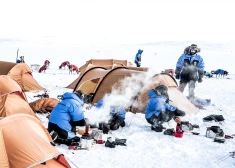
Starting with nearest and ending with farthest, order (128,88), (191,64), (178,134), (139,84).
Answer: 1. (178,134)
2. (139,84)
3. (128,88)
4. (191,64)

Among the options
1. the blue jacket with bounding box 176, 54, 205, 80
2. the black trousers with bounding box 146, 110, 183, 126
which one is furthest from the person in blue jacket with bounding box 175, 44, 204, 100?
the black trousers with bounding box 146, 110, 183, 126

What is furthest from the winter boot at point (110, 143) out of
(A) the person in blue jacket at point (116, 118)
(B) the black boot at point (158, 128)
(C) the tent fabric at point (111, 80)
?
(C) the tent fabric at point (111, 80)

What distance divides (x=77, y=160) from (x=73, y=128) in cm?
133

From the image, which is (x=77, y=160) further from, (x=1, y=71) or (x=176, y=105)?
(x=1, y=71)

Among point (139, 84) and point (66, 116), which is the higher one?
point (139, 84)

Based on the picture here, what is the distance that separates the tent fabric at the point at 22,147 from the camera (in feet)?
14.8

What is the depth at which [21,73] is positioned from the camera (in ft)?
A: 42.5

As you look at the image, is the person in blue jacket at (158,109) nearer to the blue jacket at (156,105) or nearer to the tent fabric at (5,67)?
the blue jacket at (156,105)

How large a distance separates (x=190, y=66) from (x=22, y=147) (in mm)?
7908

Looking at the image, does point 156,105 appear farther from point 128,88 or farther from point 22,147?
point 22,147

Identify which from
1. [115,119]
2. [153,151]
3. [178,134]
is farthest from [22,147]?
[178,134]

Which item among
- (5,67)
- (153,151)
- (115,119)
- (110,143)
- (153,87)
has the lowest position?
(153,151)

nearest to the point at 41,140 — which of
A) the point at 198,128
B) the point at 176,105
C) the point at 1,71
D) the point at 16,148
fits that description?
the point at 16,148

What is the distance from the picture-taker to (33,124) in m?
5.20
